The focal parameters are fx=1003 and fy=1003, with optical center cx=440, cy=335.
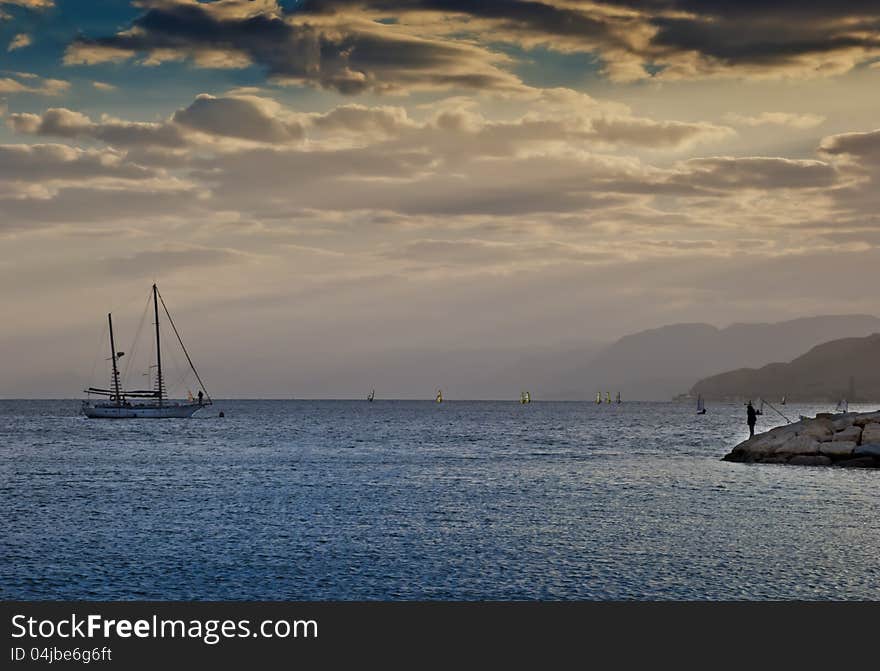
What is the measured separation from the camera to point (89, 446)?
111 m

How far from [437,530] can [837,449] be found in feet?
143

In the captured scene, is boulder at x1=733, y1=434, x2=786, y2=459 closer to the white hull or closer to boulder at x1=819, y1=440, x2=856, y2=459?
boulder at x1=819, y1=440, x2=856, y2=459

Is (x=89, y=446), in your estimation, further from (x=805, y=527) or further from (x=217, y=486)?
(x=805, y=527)

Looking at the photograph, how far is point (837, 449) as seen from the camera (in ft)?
246

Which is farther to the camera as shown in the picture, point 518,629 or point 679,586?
point 679,586

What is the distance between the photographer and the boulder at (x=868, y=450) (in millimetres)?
72375

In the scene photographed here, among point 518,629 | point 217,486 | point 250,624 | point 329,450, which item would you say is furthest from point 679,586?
point 329,450

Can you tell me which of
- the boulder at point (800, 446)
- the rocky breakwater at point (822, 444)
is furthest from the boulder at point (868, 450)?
the boulder at point (800, 446)

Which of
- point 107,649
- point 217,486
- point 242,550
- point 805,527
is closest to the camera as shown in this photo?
point 107,649

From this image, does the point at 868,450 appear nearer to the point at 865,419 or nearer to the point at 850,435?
the point at 850,435

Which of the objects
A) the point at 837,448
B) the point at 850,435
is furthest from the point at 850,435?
the point at 837,448

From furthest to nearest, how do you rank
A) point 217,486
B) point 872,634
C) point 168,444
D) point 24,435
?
1. point 24,435
2. point 168,444
3. point 217,486
4. point 872,634

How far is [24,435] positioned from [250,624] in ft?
419

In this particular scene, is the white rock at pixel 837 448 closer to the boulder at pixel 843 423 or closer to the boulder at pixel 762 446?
the boulder at pixel 762 446
